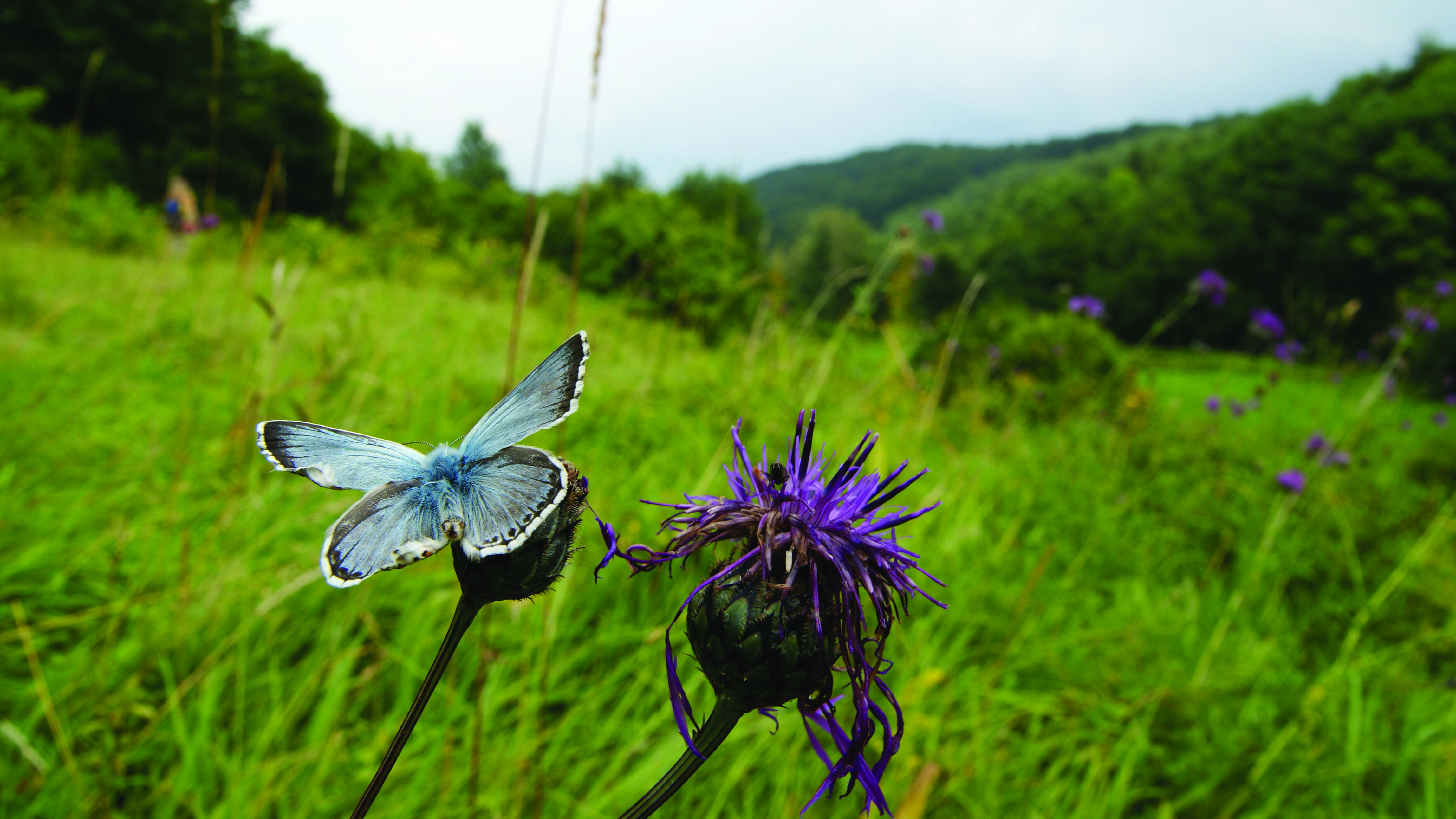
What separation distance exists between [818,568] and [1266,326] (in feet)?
20.4

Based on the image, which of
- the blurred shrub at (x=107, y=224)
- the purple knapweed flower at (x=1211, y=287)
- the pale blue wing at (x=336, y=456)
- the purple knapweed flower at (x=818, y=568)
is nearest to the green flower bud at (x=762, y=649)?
the purple knapweed flower at (x=818, y=568)

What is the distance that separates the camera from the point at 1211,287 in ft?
16.6

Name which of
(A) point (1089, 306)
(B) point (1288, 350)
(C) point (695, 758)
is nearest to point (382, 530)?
(C) point (695, 758)

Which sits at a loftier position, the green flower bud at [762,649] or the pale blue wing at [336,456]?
the pale blue wing at [336,456]

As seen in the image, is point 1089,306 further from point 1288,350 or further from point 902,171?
point 902,171

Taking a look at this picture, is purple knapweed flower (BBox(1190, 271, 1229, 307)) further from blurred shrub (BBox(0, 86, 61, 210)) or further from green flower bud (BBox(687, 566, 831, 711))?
blurred shrub (BBox(0, 86, 61, 210))

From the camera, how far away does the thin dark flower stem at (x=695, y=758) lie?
0.52m

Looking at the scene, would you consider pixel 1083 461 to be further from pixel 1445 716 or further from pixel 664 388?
pixel 664 388

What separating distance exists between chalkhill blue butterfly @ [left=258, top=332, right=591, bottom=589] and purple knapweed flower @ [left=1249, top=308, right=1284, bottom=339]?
6291 millimetres

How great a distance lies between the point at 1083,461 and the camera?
4.92 meters

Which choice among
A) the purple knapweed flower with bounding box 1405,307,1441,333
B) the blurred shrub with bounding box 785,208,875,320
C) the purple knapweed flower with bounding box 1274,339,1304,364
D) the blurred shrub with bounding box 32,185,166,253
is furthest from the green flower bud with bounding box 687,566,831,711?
the blurred shrub with bounding box 32,185,166,253

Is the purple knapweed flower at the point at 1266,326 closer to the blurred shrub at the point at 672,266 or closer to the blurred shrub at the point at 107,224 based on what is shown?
the blurred shrub at the point at 672,266

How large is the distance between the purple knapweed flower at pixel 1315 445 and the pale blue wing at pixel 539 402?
5.99m

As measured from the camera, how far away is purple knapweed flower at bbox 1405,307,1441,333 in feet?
15.6
